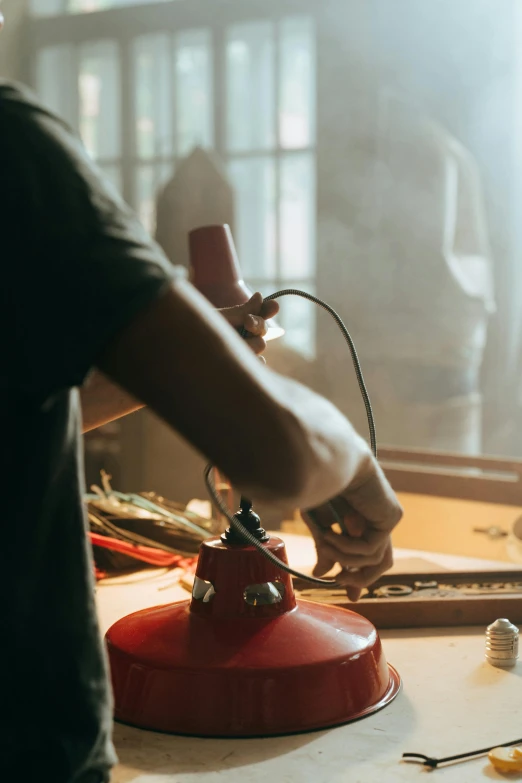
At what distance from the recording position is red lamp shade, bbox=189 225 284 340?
Result: 111 cm

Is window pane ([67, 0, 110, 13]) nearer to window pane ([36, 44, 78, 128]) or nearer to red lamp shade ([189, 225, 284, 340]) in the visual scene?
window pane ([36, 44, 78, 128])

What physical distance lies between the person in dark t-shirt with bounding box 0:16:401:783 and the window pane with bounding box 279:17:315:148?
13.8 feet

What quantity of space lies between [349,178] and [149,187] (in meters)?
1.18

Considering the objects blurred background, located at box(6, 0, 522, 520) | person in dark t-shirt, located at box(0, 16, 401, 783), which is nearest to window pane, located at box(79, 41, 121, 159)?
blurred background, located at box(6, 0, 522, 520)

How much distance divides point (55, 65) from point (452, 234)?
8.63 feet

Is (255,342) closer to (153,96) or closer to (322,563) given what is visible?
(322,563)

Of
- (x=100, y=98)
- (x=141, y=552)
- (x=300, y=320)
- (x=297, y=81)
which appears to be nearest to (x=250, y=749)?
(x=141, y=552)

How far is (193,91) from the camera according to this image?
489cm

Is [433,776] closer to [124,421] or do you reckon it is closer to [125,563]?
[125,563]

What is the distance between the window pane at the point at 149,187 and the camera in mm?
4945

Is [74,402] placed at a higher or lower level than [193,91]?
lower

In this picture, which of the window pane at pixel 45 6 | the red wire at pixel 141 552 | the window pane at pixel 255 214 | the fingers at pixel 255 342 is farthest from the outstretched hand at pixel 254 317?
the window pane at pixel 45 6

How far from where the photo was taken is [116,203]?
0.53m

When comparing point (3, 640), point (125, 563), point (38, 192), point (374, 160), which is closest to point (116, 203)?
point (38, 192)
